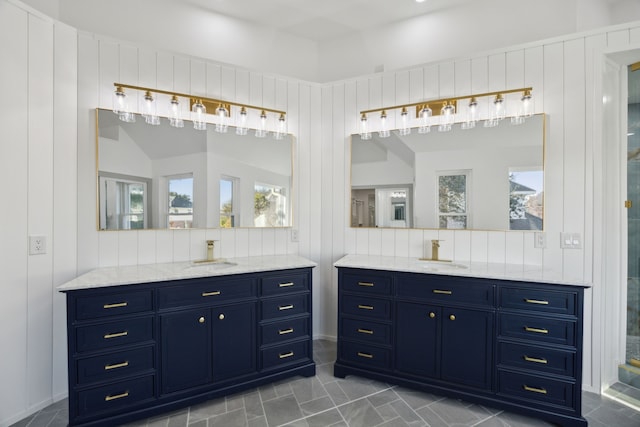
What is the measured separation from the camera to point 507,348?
2.10 meters

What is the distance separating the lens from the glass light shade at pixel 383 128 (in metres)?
2.99

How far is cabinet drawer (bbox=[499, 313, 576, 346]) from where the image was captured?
6.52 ft

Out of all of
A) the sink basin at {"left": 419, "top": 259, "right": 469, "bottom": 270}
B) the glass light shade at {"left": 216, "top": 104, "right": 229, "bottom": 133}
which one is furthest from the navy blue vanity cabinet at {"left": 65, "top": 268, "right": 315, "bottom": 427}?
the glass light shade at {"left": 216, "top": 104, "right": 229, "bottom": 133}

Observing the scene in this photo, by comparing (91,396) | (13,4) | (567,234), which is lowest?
(91,396)

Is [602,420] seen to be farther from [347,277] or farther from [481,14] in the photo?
[481,14]

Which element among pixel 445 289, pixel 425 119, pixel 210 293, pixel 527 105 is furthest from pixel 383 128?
pixel 210 293

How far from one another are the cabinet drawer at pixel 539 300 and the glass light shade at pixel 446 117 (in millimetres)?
1430

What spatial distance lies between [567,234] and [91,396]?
136 inches

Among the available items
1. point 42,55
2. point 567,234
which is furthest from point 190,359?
point 567,234

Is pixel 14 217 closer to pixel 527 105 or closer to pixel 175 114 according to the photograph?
pixel 175 114

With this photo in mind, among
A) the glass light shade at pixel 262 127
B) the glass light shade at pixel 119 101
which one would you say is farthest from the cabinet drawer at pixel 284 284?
the glass light shade at pixel 119 101

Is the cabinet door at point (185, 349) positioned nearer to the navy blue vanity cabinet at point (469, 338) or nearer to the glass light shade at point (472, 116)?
the navy blue vanity cabinet at point (469, 338)

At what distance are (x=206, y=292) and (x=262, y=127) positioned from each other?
1.65 metres

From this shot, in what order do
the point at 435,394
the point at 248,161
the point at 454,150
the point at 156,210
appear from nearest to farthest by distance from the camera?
the point at 435,394
the point at 156,210
the point at 454,150
the point at 248,161
